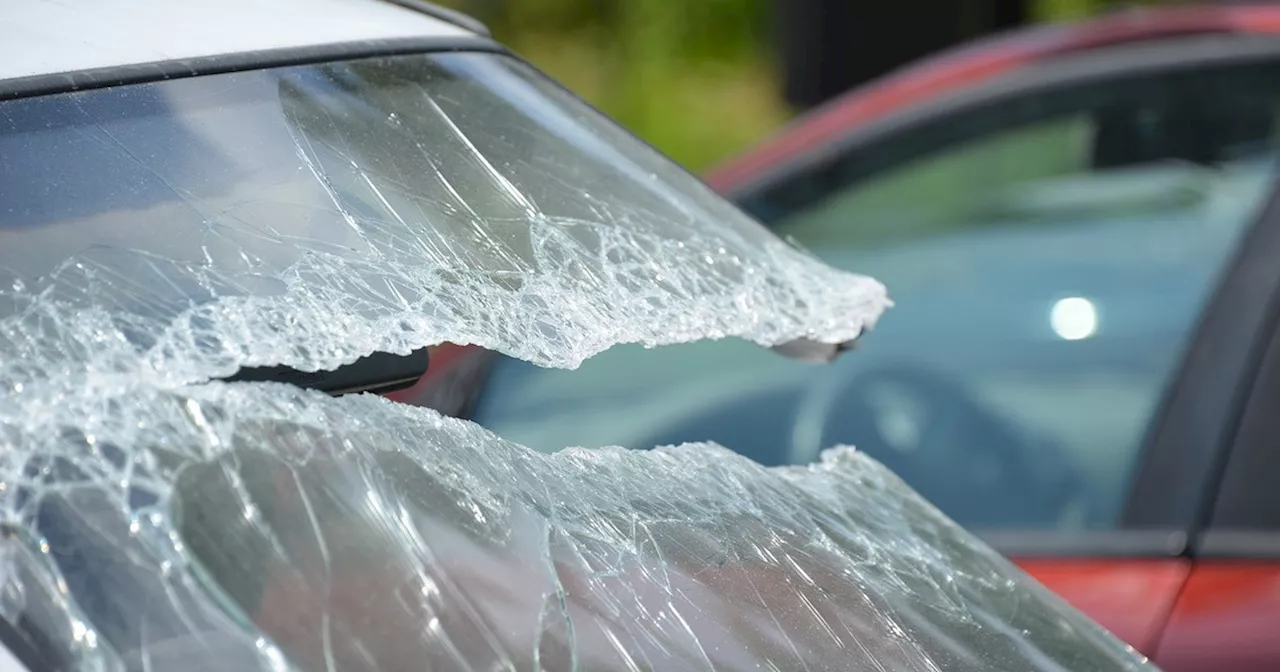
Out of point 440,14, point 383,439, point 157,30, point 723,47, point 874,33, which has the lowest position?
point 383,439

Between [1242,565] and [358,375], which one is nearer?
[358,375]

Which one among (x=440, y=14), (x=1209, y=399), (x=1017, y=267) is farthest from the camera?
(x=1017, y=267)

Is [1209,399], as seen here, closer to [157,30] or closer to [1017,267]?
[1017,267]

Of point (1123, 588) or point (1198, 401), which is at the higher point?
point (1198, 401)

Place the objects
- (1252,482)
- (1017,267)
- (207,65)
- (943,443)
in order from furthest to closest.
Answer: (1017,267) → (943,443) → (1252,482) → (207,65)

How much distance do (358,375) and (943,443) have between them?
2.16 meters

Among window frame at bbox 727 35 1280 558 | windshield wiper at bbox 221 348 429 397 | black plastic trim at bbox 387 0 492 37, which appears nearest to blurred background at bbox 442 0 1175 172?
window frame at bbox 727 35 1280 558

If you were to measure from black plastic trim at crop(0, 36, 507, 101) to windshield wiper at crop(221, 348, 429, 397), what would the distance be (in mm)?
294

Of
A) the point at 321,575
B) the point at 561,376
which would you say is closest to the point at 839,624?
the point at 321,575

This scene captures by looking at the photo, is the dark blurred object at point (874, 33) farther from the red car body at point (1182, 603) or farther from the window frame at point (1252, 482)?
the red car body at point (1182, 603)

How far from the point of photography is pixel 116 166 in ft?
3.79

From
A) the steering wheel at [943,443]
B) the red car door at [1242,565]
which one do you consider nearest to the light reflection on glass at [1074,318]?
the steering wheel at [943,443]

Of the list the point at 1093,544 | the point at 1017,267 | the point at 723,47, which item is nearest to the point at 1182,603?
the point at 1093,544

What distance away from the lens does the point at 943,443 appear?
3158 millimetres
